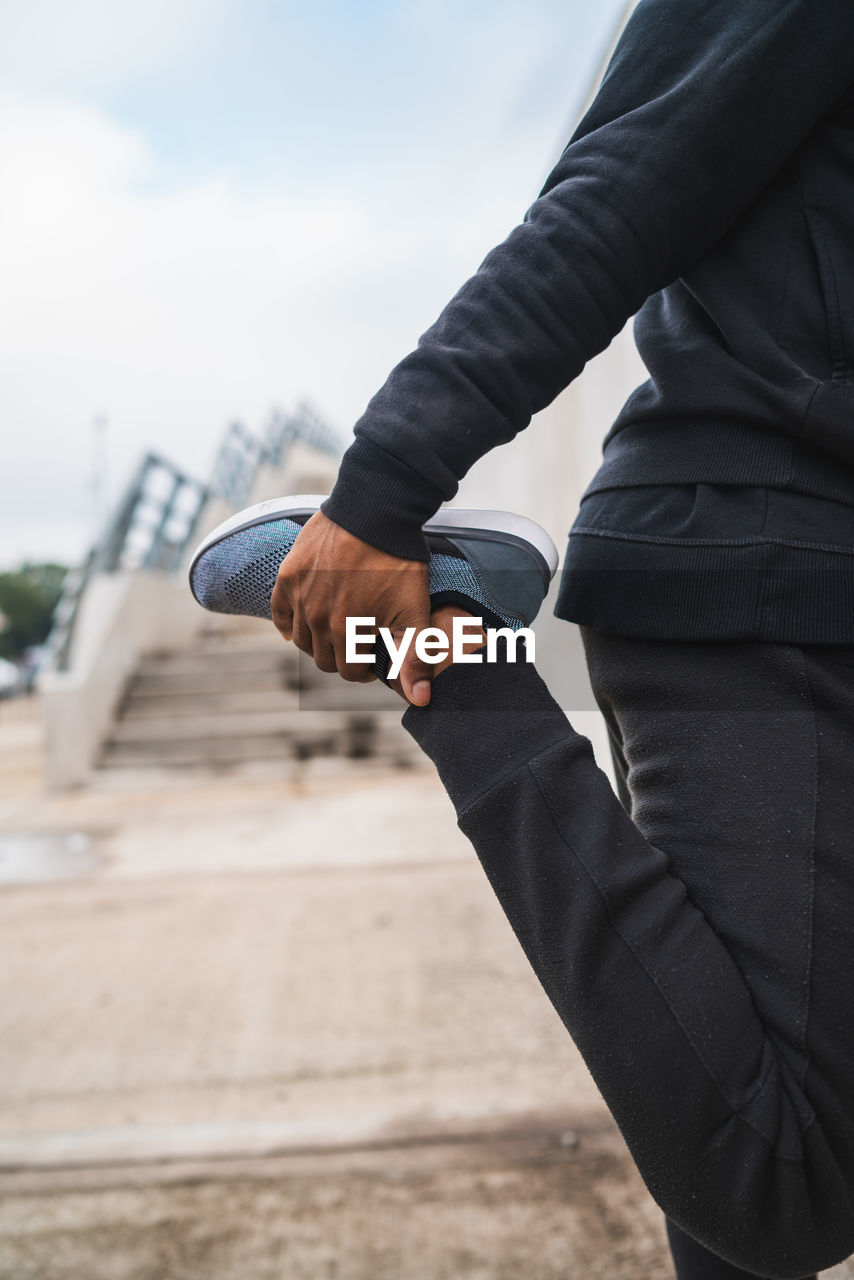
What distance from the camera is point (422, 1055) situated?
1857 millimetres

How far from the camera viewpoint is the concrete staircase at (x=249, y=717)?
5223 millimetres

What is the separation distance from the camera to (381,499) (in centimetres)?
69

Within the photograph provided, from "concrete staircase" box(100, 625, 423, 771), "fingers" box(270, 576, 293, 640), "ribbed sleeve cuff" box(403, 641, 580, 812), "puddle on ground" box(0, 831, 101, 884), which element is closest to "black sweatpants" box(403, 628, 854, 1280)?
"ribbed sleeve cuff" box(403, 641, 580, 812)

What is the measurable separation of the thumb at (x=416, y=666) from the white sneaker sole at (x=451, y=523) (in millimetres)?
112

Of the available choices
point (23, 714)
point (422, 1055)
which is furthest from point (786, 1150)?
point (23, 714)

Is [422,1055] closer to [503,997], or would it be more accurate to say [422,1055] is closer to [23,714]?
[503,997]

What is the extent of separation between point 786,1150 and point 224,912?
2.30 metres

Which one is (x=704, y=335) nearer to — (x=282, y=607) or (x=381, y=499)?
(x=381, y=499)

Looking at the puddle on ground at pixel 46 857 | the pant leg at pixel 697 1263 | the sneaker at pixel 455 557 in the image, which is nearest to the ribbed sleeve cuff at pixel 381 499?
the sneaker at pixel 455 557

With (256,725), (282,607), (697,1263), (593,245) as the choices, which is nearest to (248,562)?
(282,607)

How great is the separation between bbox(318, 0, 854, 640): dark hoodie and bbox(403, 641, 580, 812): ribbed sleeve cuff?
117 millimetres

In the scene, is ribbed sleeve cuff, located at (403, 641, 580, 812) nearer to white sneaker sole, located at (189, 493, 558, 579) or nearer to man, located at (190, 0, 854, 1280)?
man, located at (190, 0, 854, 1280)

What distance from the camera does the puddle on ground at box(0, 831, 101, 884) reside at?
329 cm

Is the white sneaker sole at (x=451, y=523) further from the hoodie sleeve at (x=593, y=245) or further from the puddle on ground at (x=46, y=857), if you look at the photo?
the puddle on ground at (x=46, y=857)
